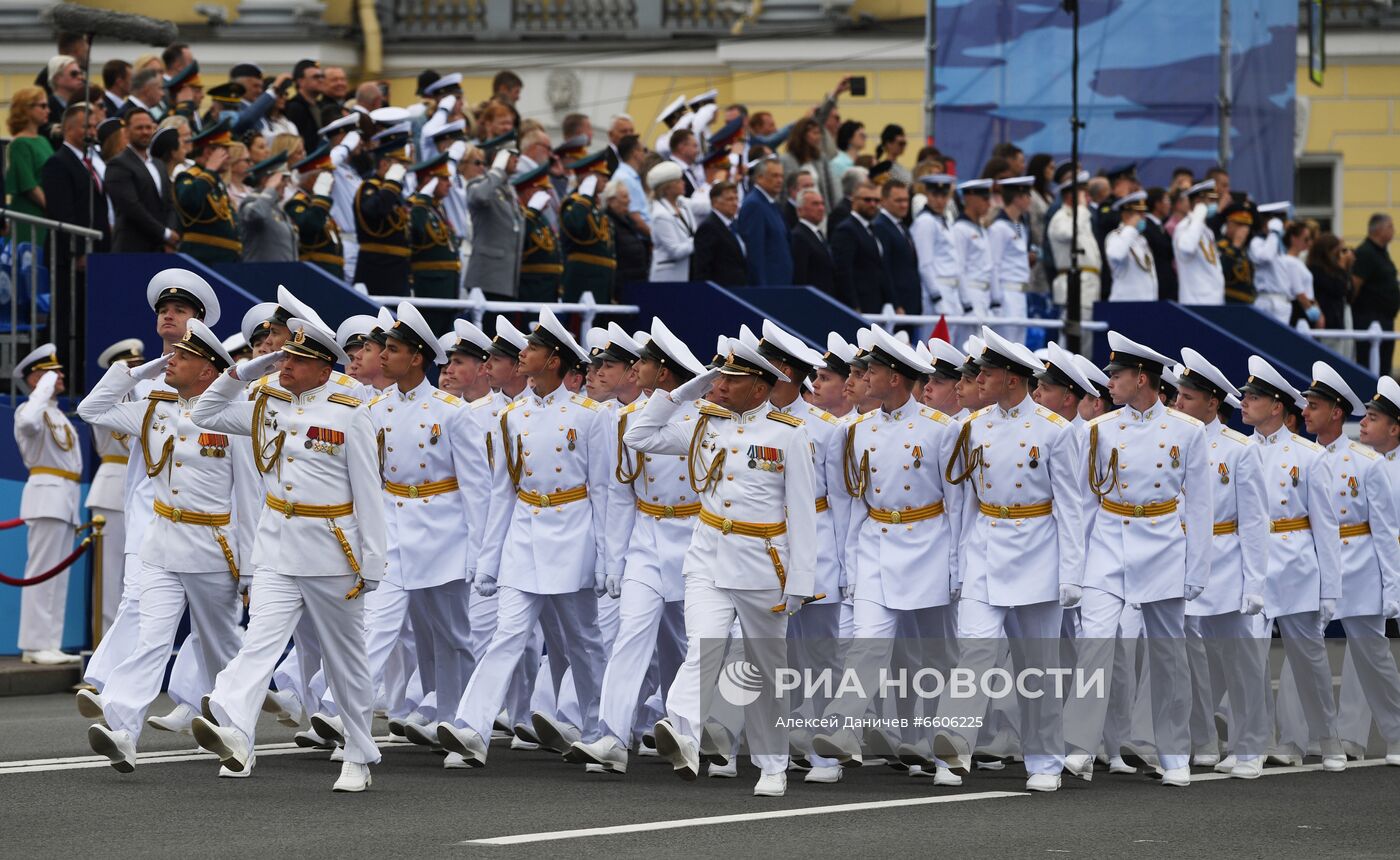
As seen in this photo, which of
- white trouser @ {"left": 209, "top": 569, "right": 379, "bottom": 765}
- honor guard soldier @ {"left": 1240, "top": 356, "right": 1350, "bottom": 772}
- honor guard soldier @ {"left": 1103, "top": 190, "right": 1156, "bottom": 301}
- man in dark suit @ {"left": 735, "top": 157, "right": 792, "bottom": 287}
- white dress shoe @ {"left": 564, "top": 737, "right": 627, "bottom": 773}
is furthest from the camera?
honor guard soldier @ {"left": 1103, "top": 190, "right": 1156, "bottom": 301}

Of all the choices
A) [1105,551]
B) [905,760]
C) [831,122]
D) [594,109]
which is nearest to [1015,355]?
[1105,551]

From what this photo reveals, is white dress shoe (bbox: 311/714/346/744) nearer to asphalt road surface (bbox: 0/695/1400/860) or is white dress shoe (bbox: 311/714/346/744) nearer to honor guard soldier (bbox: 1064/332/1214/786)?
→ asphalt road surface (bbox: 0/695/1400/860)

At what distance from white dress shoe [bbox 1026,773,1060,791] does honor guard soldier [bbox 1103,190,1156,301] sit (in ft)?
30.9

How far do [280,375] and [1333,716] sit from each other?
5650 mm

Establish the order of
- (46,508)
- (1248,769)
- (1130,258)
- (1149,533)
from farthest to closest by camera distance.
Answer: (1130,258), (46,508), (1248,769), (1149,533)

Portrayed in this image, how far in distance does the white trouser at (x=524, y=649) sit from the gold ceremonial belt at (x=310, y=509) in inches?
51.4

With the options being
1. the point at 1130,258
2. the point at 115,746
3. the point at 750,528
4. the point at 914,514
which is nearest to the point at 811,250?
the point at 1130,258

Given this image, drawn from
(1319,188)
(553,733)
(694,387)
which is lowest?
(553,733)

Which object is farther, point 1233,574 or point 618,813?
point 1233,574

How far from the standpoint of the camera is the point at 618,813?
11.2 meters

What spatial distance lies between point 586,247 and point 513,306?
1438mm

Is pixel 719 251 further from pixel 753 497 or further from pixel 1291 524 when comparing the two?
pixel 753 497

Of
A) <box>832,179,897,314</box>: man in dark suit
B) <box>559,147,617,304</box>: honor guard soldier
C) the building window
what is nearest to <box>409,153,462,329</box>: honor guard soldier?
<box>559,147,617,304</box>: honor guard soldier

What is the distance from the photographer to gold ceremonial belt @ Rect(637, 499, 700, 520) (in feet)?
43.5
